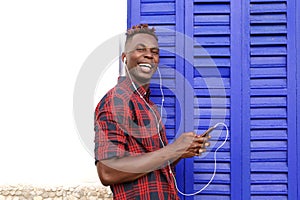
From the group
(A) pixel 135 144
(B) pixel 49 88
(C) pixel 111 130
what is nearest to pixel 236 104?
(A) pixel 135 144

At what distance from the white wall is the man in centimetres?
41

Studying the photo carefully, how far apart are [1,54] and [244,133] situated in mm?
1316

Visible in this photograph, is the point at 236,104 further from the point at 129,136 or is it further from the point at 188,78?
the point at 129,136

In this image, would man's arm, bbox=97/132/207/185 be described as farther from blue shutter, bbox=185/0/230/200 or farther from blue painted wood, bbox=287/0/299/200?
blue painted wood, bbox=287/0/299/200

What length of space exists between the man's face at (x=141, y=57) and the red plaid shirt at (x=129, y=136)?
77 millimetres

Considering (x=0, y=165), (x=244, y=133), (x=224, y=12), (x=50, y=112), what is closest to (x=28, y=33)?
(x=50, y=112)

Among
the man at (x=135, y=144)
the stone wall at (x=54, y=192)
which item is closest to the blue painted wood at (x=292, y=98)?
the man at (x=135, y=144)

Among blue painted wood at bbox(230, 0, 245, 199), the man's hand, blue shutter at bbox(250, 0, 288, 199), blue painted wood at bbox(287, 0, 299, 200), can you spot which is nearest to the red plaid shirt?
the man's hand

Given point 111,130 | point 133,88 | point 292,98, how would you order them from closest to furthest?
1. point 111,130
2. point 133,88
3. point 292,98

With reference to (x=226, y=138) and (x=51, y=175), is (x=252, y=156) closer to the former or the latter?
(x=226, y=138)

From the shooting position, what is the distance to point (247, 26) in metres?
2.54

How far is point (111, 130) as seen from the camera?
1959 mm

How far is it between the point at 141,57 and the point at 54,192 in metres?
0.87

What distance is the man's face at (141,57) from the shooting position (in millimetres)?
2223
